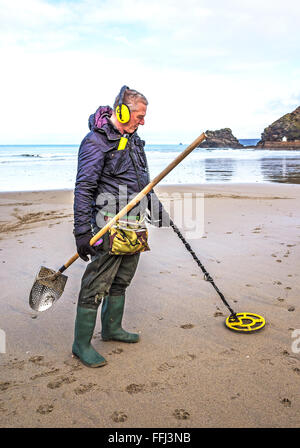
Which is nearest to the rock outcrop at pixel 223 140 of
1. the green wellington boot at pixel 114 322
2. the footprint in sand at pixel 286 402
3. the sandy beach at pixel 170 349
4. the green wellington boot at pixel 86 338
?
the sandy beach at pixel 170 349

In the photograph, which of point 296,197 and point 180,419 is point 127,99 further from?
point 296,197

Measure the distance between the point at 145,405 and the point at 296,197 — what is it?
10447mm

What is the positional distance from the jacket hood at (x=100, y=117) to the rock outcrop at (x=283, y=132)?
243 feet

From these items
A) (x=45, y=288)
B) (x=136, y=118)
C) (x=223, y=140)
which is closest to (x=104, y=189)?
(x=136, y=118)

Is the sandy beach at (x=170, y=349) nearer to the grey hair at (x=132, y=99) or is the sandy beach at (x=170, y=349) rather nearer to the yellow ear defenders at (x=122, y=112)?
the yellow ear defenders at (x=122, y=112)

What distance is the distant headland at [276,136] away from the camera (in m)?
75.0

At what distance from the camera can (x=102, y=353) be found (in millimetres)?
3646

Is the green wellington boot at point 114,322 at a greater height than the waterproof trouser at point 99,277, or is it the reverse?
the waterproof trouser at point 99,277

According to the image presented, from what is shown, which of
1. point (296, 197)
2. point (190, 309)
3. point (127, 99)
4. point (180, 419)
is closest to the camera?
point (180, 419)

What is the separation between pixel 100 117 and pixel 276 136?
3332 inches

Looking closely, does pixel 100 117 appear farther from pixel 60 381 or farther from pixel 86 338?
pixel 60 381

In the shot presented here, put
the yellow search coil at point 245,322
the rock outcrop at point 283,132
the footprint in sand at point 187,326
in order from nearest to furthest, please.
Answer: the yellow search coil at point 245,322
the footprint in sand at point 187,326
the rock outcrop at point 283,132
